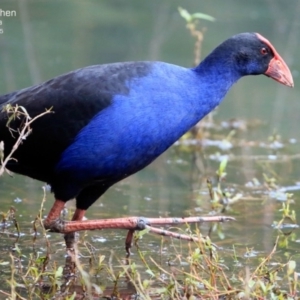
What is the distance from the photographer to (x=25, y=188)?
5.77 meters

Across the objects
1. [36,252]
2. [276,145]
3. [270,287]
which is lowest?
[276,145]

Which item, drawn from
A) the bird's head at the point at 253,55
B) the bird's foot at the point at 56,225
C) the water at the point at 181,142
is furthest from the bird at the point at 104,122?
the water at the point at 181,142

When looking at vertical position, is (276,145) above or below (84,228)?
Answer: below

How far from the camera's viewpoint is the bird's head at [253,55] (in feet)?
15.4

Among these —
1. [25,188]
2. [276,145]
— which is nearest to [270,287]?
[25,188]

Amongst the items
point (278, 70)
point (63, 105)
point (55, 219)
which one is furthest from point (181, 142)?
point (63, 105)

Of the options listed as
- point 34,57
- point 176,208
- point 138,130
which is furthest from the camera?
point 34,57

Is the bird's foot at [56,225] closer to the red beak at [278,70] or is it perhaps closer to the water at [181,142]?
the water at [181,142]

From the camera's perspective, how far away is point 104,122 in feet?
13.8

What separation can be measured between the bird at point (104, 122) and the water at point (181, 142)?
37 centimetres

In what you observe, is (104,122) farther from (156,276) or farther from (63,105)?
(156,276)

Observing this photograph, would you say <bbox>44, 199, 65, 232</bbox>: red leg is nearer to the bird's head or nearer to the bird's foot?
the bird's foot

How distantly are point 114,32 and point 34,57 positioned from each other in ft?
5.47

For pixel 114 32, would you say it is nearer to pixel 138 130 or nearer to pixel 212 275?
pixel 138 130
